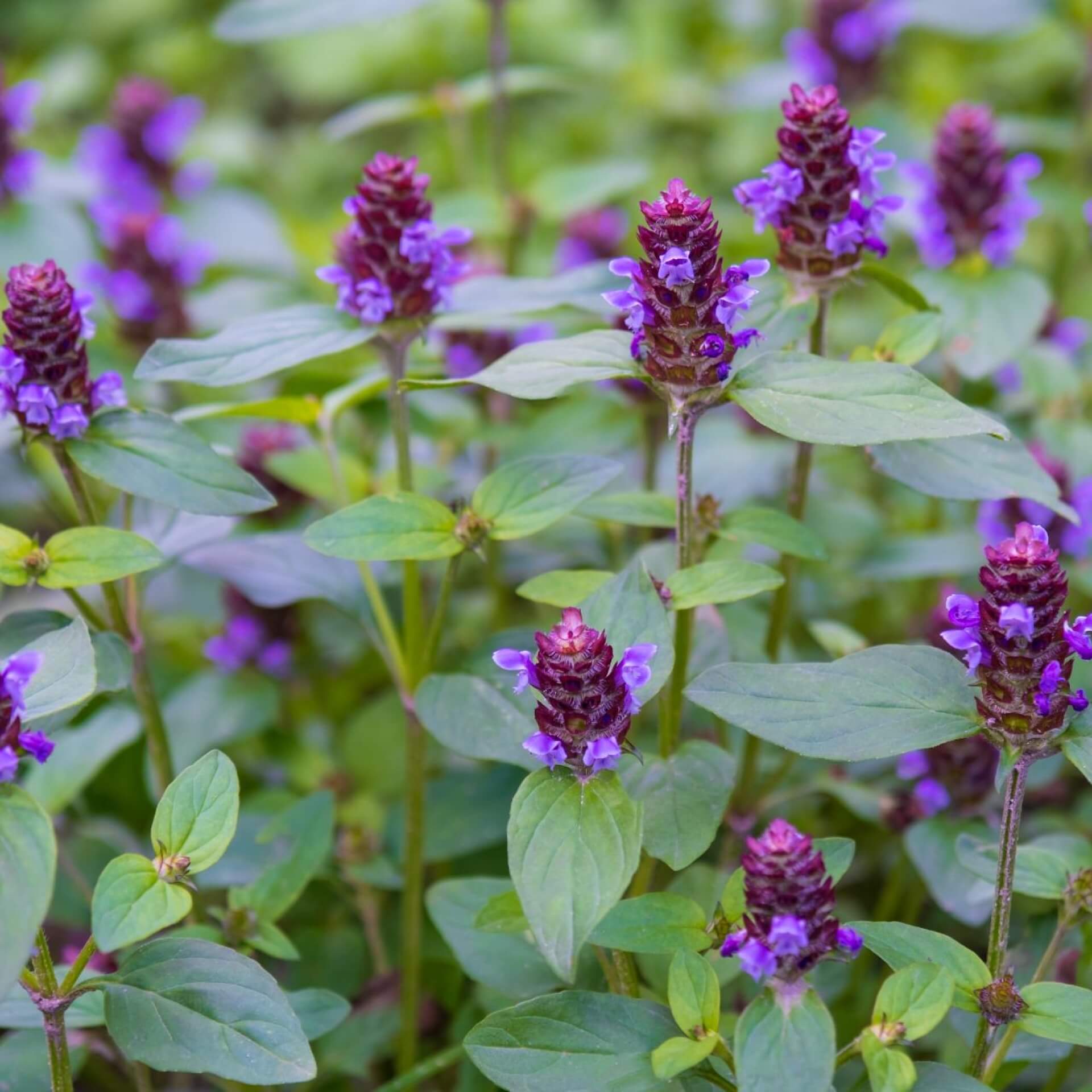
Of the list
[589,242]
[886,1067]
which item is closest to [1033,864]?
[886,1067]

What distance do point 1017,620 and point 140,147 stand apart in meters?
2.80

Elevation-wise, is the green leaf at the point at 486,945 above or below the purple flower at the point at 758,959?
below

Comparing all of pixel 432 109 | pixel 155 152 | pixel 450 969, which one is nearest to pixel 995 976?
pixel 450 969

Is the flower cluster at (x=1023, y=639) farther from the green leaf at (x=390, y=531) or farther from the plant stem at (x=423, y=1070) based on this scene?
the plant stem at (x=423, y=1070)

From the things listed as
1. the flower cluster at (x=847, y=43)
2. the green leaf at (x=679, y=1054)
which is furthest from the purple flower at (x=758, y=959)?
the flower cluster at (x=847, y=43)

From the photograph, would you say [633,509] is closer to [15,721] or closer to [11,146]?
[15,721]

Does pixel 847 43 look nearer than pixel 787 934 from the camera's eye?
No

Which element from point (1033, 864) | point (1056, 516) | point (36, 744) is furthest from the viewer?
point (1056, 516)

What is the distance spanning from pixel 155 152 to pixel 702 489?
1936 millimetres

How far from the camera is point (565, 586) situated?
148cm

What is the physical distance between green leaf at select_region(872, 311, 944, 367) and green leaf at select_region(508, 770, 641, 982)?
0.72 meters

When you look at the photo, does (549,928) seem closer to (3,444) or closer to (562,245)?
(3,444)

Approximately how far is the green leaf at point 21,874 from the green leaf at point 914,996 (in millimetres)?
744

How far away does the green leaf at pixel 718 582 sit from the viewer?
136 cm
